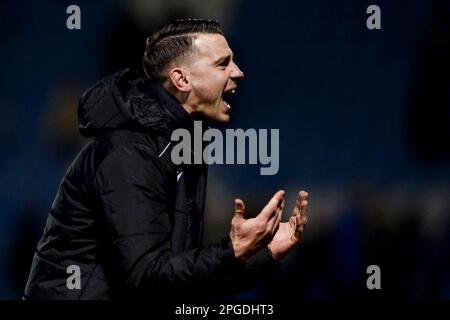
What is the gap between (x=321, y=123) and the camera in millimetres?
4051

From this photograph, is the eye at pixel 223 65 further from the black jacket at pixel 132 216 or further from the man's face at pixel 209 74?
the black jacket at pixel 132 216

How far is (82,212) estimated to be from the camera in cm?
224

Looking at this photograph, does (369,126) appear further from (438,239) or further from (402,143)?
(438,239)

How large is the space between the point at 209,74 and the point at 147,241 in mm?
545

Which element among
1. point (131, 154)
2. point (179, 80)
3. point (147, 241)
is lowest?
point (147, 241)

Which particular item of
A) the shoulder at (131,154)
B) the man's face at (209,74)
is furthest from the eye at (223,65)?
the shoulder at (131,154)

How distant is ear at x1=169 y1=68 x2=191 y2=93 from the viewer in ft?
7.95

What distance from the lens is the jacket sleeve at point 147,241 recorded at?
6.74 ft

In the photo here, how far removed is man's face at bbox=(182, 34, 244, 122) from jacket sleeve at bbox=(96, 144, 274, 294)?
1.13 ft

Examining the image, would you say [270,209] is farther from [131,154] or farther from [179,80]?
[179,80]

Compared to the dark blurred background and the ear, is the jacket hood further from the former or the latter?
the dark blurred background

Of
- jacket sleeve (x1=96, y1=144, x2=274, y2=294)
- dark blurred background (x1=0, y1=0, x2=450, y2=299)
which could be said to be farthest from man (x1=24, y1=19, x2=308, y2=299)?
dark blurred background (x1=0, y1=0, x2=450, y2=299)

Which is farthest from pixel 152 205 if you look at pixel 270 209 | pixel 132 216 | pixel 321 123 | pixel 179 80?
pixel 321 123

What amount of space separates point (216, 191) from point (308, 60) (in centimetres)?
65
